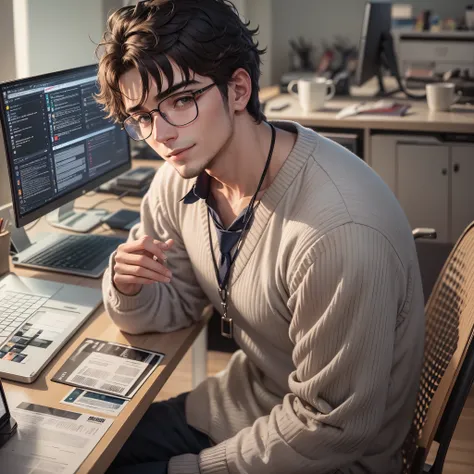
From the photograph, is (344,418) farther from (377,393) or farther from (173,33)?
(173,33)

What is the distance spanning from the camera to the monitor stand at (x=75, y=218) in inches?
79.1

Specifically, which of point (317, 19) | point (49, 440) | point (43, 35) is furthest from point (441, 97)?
point (49, 440)

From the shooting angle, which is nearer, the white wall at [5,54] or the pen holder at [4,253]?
the pen holder at [4,253]

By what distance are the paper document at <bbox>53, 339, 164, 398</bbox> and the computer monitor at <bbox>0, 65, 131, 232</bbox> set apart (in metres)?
0.45

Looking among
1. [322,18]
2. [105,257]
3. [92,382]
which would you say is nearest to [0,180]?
[105,257]

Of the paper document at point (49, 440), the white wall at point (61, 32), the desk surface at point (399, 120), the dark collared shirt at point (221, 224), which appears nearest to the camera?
the paper document at point (49, 440)

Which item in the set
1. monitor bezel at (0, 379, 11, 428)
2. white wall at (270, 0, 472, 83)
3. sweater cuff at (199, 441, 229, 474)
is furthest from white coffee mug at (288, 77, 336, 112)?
monitor bezel at (0, 379, 11, 428)

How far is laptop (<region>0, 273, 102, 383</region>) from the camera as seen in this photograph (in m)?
1.32

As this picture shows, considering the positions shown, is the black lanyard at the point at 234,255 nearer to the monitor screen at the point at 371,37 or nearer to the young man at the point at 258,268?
the young man at the point at 258,268

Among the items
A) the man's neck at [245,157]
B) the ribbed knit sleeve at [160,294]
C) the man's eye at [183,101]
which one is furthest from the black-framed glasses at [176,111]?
the ribbed knit sleeve at [160,294]

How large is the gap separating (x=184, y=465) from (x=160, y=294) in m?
0.35

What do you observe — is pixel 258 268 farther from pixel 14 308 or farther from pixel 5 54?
pixel 5 54

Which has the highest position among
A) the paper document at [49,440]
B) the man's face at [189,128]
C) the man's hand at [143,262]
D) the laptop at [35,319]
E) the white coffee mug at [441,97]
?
the man's face at [189,128]

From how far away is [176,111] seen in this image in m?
1.24
